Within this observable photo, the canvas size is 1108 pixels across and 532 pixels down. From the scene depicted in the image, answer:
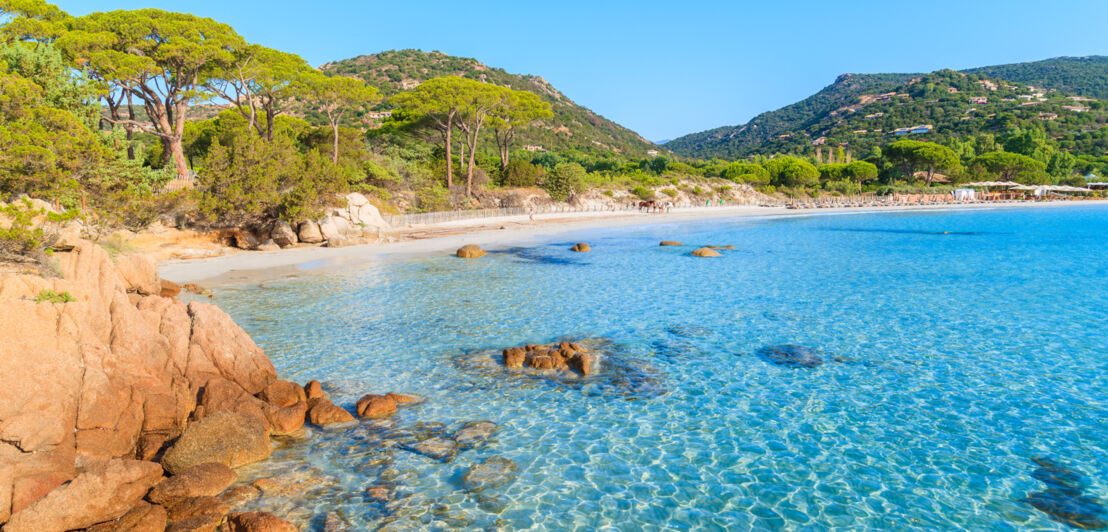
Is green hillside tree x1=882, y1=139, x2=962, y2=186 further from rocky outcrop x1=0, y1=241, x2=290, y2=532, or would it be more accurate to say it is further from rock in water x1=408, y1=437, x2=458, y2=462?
rocky outcrop x1=0, y1=241, x2=290, y2=532

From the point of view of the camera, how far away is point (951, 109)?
432 ft

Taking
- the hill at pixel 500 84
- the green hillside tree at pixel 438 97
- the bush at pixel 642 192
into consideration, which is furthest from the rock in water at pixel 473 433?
the hill at pixel 500 84

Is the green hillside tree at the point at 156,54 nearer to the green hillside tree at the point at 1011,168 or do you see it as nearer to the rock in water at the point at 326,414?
the rock in water at the point at 326,414

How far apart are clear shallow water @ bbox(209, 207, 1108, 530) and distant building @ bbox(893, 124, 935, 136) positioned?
408 feet

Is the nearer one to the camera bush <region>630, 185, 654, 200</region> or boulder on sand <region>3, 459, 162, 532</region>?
boulder on sand <region>3, 459, 162, 532</region>

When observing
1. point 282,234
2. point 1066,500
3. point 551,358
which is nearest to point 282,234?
point 282,234

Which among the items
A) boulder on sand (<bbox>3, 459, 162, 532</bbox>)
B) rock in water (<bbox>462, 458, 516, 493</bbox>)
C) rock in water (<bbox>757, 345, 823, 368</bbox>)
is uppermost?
boulder on sand (<bbox>3, 459, 162, 532</bbox>)

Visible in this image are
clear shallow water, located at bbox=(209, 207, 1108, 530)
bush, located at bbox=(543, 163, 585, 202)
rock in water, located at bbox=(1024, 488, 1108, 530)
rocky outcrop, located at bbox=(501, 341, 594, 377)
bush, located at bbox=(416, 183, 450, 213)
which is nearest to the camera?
rock in water, located at bbox=(1024, 488, 1108, 530)

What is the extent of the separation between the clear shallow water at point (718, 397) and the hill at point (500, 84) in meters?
81.5

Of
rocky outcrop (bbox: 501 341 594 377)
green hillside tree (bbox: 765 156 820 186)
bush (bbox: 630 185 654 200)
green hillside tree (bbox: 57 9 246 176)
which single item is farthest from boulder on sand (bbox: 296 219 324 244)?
green hillside tree (bbox: 765 156 820 186)

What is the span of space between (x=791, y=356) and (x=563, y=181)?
1713 inches

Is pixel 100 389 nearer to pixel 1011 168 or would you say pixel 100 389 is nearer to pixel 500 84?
pixel 1011 168

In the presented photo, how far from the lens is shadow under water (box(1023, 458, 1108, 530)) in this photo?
560 cm

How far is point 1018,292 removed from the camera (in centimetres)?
1733
